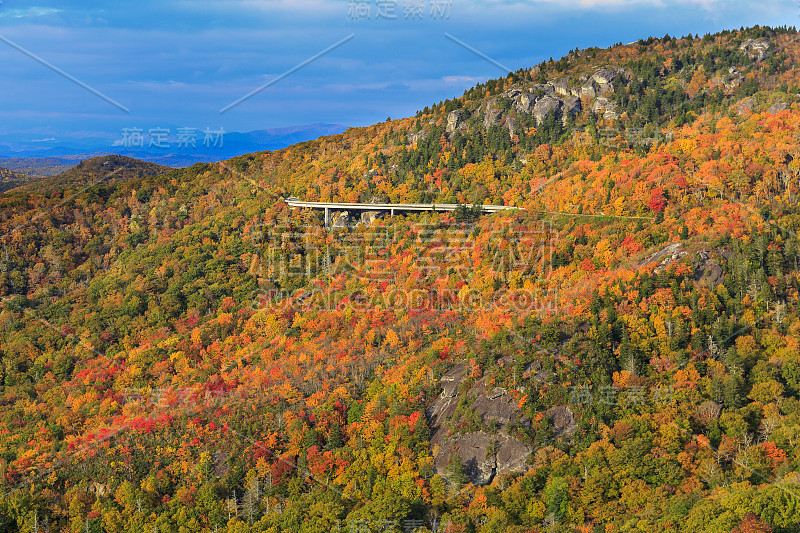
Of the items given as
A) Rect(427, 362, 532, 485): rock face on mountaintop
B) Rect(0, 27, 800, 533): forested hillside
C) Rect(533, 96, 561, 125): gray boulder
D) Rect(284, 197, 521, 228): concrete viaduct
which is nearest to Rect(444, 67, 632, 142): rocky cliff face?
Rect(533, 96, 561, 125): gray boulder

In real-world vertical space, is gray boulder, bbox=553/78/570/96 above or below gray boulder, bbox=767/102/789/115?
above

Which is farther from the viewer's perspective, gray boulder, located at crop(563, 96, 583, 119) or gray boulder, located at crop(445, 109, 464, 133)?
gray boulder, located at crop(445, 109, 464, 133)

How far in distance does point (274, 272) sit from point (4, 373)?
44.4 meters

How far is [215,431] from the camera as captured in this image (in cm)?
9069

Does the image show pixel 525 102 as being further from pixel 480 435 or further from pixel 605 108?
pixel 480 435

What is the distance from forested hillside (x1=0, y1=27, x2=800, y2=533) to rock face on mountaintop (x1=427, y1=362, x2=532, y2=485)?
272 millimetres

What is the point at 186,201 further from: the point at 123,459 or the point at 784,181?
the point at 784,181

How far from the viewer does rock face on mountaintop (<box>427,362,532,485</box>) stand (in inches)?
3034

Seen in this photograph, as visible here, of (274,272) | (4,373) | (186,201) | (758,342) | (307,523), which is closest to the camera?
(307,523)

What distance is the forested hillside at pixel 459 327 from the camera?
74125mm

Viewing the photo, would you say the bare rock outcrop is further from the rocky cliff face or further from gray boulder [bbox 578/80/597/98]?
gray boulder [bbox 578/80/597/98]

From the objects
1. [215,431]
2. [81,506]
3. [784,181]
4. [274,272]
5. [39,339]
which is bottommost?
[81,506]

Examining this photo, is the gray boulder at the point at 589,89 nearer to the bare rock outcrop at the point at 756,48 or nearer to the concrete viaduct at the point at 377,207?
the bare rock outcrop at the point at 756,48

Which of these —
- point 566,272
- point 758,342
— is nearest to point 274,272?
point 566,272
